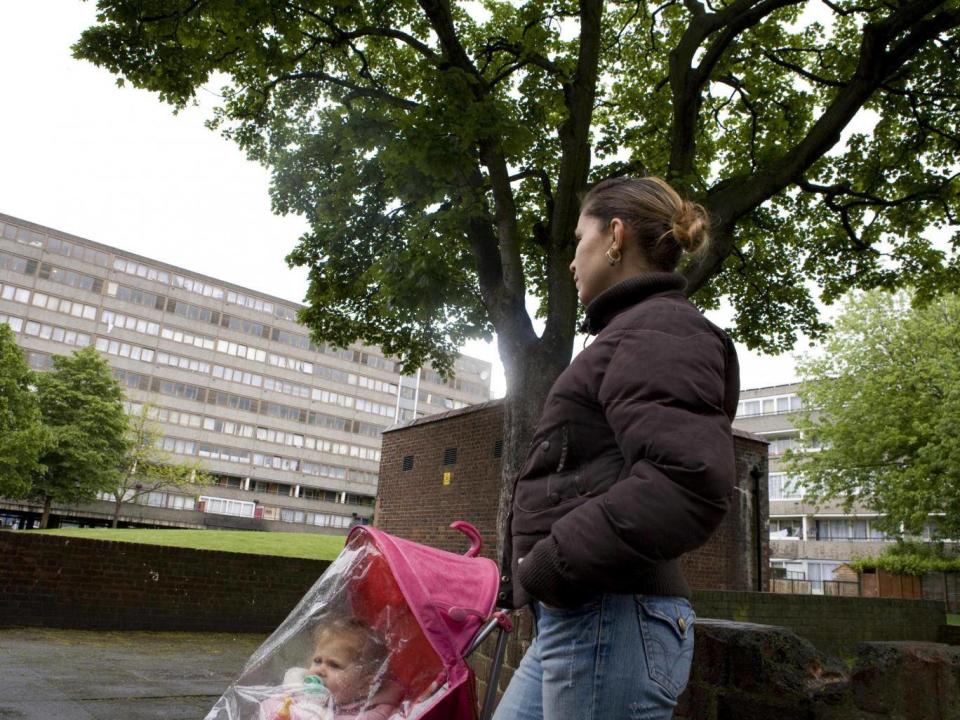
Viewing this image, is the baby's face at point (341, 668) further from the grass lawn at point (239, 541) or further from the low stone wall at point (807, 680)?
the grass lawn at point (239, 541)

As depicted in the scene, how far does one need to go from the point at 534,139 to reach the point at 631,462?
11.0 m

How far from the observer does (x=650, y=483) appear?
1.52 metres

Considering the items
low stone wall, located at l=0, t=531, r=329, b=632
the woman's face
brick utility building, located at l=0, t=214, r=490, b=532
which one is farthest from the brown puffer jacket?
brick utility building, located at l=0, t=214, r=490, b=532

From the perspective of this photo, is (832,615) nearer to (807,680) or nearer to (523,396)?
(523,396)

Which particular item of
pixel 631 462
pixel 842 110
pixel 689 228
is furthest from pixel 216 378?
pixel 631 462

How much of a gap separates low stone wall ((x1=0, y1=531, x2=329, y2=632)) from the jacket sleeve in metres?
9.74

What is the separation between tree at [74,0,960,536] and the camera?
1002 cm

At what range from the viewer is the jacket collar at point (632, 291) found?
1.88 m

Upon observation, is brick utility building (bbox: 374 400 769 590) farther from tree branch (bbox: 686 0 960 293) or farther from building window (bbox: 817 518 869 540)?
building window (bbox: 817 518 869 540)

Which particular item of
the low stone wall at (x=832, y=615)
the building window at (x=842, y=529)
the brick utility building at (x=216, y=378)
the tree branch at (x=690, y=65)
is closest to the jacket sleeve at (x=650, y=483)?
the tree branch at (x=690, y=65)

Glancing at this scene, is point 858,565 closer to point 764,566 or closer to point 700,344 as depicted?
point 764,566

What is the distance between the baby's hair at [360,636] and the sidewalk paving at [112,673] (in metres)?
3.70

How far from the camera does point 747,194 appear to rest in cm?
1055

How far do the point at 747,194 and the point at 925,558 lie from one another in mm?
33403
